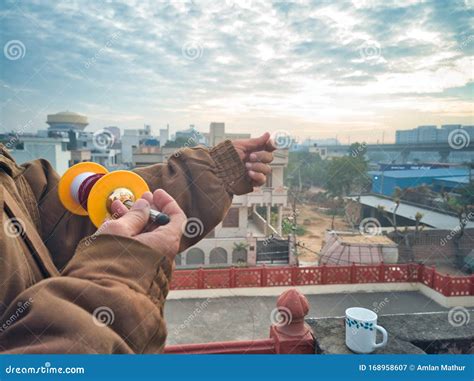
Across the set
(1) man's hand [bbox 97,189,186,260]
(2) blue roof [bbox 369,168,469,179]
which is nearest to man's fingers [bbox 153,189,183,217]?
(1) man's hand [bbox 97,189,186,260]

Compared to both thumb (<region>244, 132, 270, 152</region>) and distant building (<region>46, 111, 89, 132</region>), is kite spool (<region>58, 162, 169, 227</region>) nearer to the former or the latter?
thumb (<region>244, 132, 270, 152</region>)

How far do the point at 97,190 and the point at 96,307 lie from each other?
301 mm

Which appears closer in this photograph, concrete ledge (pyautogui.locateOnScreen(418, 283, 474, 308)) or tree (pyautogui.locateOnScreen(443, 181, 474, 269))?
concrete ledge (pyautogui.locateOnScreen(418, 283, 474, 308))

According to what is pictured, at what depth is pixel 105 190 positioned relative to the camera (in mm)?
662

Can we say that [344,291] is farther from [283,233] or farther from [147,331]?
[283,233]

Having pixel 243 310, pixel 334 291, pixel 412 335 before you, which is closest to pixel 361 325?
pixel 412 335

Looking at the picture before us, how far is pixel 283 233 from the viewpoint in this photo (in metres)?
8.28

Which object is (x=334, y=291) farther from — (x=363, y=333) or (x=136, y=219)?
(x=136, y=219)

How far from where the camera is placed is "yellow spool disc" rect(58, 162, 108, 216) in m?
0.77

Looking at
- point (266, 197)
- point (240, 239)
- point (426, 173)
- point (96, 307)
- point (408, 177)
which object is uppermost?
point (96, 307)

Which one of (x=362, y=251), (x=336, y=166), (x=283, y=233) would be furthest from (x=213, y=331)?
(x=336, y=166)

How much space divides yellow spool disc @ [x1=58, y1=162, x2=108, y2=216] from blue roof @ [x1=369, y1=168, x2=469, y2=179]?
839cm

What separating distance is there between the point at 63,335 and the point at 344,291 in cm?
320

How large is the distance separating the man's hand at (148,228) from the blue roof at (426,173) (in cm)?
850
